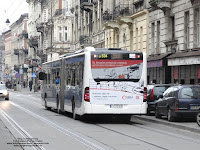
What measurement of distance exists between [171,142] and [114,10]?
32114mm

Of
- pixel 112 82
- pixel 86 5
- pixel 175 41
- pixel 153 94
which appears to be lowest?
pixel 153 94

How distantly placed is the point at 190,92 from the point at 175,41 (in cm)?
1210

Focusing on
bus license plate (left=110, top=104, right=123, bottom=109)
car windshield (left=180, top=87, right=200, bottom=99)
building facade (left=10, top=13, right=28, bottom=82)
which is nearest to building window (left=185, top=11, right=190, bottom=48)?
car windshield (left=180, top=87, right=200, bottom=99)

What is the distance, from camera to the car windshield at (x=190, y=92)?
21.1 m

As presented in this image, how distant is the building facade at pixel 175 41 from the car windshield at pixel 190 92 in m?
7.64

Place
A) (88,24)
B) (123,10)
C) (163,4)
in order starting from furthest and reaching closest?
(88,24)
(123,10)
(163,4)

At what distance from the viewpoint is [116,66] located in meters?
21.0

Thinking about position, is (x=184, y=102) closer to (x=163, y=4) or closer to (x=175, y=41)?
(x=175, y=41)

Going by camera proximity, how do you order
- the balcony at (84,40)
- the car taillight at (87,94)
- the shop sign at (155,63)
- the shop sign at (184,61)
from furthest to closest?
the balcony at (84,40)
the shop sign at (155,63)
the shop sign at (184,61)
the car taillight at (87,94)

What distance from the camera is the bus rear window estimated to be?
68.3 feet

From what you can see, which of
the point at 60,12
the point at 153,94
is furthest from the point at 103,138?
the point at 60,12

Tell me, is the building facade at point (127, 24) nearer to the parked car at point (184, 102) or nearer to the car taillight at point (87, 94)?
the parked car at point (184, 102)

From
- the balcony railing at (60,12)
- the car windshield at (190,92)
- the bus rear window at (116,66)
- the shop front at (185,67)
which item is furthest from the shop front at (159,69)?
the balcony railing at (60,12)

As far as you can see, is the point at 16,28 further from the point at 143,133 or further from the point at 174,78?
the point at 143,133
